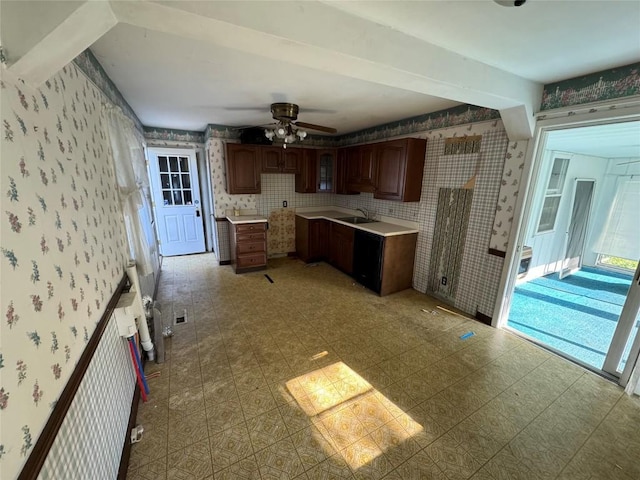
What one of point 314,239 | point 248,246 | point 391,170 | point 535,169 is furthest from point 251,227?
point 535,169

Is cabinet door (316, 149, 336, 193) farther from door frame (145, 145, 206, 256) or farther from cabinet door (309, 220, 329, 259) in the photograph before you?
door frame (145, 145, 206, 256)

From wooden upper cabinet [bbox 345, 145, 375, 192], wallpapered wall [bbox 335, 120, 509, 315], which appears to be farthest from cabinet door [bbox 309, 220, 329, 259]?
wallpapered wall [bbox 335, 120, 509, 315]

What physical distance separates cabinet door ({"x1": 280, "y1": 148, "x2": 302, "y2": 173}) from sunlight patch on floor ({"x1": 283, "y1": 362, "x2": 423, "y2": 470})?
11.0 ft

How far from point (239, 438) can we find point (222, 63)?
2495 mm

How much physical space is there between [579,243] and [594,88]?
3.96 meters

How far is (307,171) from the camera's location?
465 centimetres

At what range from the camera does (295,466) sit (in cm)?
144

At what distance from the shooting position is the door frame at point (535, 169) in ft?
6.13

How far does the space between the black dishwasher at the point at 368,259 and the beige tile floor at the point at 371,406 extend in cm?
64

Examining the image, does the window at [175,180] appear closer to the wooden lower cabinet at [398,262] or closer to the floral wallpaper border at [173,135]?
the floral wallpaper border at [173,135]

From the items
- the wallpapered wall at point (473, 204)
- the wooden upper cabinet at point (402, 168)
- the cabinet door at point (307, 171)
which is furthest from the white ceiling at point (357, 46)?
the cabinet door at point (307, 171)

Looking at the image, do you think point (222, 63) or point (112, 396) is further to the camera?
point (222, 63)

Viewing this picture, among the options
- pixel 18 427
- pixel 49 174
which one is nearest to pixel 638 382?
pixel 18 427

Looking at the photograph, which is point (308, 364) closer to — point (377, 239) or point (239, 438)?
point (239, 438)
